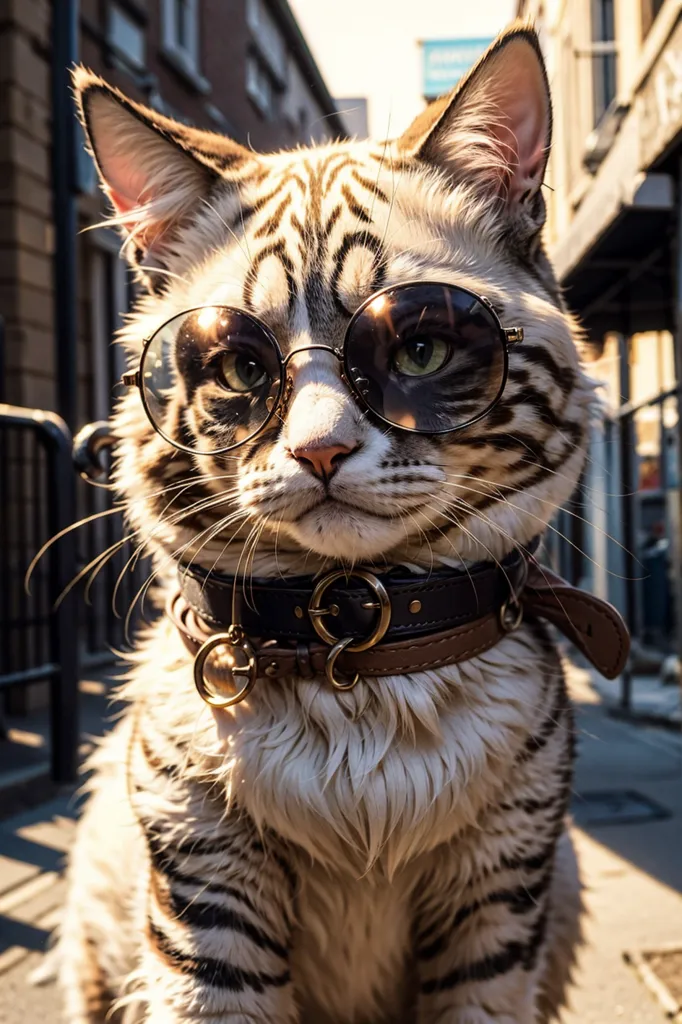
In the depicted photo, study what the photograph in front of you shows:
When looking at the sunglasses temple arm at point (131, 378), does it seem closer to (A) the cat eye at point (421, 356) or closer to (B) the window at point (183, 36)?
(A) the cat eye at point (421, 356)

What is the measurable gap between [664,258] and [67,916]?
16.1 ft

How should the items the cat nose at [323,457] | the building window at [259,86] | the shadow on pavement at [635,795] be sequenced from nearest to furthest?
the cat nose at [323,457] → the shadow on pavement at [635,795] → the building window at [259,86]

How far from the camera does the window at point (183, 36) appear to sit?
7703 mm

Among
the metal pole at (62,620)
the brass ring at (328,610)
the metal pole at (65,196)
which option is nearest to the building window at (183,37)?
the metal pole at (65,196)

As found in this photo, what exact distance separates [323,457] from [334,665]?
28 cm

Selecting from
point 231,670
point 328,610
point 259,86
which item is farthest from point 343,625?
point 259,86

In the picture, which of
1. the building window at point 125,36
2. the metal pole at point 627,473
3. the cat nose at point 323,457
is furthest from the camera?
the building window at point 125,36

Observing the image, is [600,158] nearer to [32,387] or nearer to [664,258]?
[664,258]

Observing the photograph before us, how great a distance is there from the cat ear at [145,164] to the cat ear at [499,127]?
0.31 meters

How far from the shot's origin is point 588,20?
22.8ft

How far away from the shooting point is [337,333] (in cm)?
109

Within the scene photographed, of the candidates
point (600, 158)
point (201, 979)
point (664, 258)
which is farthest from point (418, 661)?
point (600, 158)

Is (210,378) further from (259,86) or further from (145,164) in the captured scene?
(259,86)

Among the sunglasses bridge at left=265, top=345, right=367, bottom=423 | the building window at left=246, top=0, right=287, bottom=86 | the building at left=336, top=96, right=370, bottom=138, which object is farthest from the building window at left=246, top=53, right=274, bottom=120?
the sunglasses bridge at left=265, top=345, right=367, bottom=423
